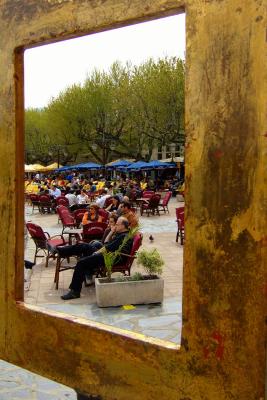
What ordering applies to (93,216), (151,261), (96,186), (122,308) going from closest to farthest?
(122,308) → (151,261) → (93,216) → (96,186)

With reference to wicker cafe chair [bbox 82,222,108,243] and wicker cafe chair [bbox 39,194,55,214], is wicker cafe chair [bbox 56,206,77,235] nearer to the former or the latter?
wicker cafe chair [bbox 82,222,108,243]

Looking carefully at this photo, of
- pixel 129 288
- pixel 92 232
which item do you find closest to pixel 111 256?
pixel 129 288

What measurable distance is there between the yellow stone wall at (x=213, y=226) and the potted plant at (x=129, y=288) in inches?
179

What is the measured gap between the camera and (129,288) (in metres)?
6.31

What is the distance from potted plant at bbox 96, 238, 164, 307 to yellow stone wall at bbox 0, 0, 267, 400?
4545 millimetres

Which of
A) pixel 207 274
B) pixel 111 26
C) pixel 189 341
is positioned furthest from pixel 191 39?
pixel 189 341

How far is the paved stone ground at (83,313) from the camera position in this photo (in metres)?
3.95

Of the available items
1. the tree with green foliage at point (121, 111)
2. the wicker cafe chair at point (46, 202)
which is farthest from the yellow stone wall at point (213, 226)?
the tree with green foliage at point (121, 111)

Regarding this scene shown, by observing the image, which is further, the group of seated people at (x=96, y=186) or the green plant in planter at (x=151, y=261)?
the group of seated people at (x=96, y=186)

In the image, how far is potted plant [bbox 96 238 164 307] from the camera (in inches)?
245

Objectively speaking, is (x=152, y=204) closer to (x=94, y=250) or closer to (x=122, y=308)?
(x=94, y=250)

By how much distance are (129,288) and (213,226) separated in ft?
16.8

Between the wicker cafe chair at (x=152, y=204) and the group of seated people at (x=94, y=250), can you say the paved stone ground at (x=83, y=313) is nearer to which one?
the group of seated people at (x=94, y=250)

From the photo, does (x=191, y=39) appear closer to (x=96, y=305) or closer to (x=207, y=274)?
(x=207, y=274)
